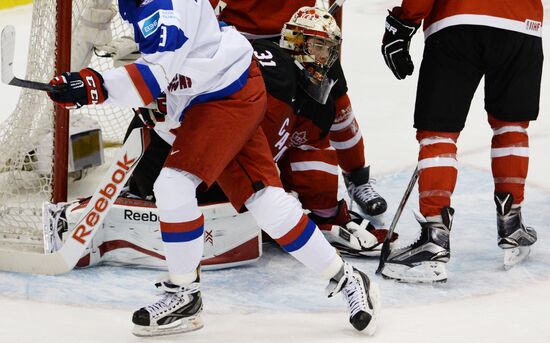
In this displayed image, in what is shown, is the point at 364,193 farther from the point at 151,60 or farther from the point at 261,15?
the point at 151,60

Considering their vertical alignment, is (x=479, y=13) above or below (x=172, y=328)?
above

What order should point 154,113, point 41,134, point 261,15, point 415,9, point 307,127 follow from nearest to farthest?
point 154,113
point 415,9
point 307,127
point 261,15
point 41,134

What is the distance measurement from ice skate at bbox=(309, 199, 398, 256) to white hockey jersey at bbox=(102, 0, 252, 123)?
794 mm

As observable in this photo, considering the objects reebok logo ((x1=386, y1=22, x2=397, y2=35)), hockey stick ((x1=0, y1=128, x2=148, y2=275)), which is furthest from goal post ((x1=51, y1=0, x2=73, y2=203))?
reebok logo ((x1=386, y1=22, x2=397, y2=35))

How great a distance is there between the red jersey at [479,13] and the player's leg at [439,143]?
0.12 ft

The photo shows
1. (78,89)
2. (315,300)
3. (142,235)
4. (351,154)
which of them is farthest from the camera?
(351,154)

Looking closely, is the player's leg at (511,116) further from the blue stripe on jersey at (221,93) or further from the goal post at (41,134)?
the goal post at (41,134)

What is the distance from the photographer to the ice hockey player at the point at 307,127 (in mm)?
2871

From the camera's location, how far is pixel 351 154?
3.45 metres

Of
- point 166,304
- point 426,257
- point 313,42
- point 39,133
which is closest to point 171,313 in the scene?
point 166,304

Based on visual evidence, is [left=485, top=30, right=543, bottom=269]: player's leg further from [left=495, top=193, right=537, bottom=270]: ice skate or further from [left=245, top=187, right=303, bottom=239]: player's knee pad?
[left=245, top=187, right=303, bottom=239]: player's knee pad

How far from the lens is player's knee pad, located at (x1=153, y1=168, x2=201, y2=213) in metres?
2.39

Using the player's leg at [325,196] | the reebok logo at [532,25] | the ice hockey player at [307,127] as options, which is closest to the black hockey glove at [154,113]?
the ice hockey player at [307,127]

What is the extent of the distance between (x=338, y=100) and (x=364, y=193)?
1.05 ft
